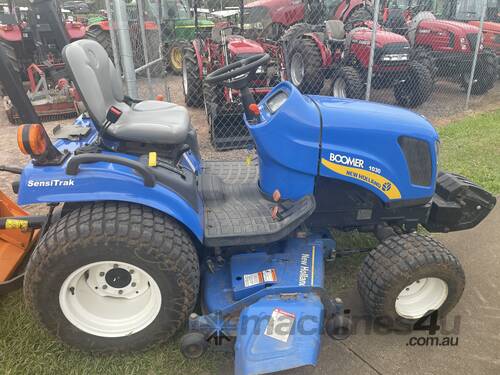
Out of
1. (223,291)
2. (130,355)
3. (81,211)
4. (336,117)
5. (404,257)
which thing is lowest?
(130,355)

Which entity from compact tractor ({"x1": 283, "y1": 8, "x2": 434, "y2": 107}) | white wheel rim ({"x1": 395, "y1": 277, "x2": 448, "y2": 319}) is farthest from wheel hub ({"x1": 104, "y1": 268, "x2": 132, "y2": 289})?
compact tractor ({"x1": 283, "y1": 8, "x2": 434, "y2": 107})

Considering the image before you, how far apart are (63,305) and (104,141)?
0.84m

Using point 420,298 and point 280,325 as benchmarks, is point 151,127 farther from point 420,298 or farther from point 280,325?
point 420,298

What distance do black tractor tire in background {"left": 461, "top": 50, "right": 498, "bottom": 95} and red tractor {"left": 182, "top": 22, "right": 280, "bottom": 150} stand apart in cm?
424

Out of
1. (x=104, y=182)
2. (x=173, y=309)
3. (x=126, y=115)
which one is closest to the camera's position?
(x=104, y=182)

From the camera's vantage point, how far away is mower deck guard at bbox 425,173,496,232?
2.56 metres

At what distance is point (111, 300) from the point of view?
2211 mm

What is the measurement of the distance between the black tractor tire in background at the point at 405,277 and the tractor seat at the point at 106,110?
1.25 m

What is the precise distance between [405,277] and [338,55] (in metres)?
5.46

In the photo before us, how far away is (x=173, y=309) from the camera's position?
212cm

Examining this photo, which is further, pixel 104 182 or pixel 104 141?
pixel 104 141

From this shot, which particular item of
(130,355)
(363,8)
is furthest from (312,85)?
(130,355)

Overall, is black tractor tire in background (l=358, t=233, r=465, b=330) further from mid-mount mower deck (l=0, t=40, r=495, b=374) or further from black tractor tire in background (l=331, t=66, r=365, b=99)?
black tractor tire in background (l=331, t=66, r=365, b=99)

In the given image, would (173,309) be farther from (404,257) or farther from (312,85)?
(312,85)
